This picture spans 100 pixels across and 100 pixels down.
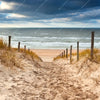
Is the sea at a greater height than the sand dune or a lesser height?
greater

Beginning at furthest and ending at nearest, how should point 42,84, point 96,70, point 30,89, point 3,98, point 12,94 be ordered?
point 96,70 → point 42,84 → point 30,89 → point 12,94 → point 3,98

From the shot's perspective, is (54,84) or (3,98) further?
(54,84)

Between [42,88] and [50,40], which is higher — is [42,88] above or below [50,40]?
below

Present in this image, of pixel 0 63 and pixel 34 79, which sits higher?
pixel 0 63

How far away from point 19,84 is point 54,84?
4.19 feet

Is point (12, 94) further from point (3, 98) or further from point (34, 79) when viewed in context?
point (34, 79)

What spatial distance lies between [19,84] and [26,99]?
1163mm

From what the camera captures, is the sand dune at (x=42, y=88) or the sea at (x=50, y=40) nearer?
the sand dune at (x=42, y=88)

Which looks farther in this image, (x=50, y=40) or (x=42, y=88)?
(x=50, y=40)

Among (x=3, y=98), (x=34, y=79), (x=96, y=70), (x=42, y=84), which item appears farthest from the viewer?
(x=96, y=70)

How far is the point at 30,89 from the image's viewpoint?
566cm

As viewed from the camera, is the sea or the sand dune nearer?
the sand dune

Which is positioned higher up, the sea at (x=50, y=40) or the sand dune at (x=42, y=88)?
the sea at (x=50, y=40)

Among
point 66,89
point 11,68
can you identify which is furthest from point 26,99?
point 11,68
